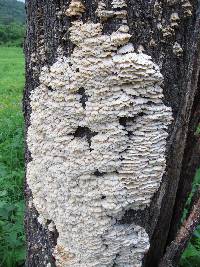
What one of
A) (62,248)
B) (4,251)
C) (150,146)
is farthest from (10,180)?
(150,146)

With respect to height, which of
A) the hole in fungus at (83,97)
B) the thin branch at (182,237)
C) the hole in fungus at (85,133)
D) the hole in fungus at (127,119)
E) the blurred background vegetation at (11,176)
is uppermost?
the hole in fungus at (83,97)

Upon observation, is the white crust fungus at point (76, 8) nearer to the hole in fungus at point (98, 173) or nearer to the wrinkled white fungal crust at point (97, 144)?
the wrinkled white fungal crust at point (97, 144)

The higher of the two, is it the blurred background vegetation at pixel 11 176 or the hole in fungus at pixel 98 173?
the hole in fungus at pixel 98 173

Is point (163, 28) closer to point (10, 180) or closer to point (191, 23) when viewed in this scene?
point (191, 23)

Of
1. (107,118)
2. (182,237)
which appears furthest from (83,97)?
(182,237)

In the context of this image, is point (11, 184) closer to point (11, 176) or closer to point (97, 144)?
point (11, 176)

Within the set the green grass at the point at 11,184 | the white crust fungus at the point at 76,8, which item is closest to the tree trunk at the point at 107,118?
the white crust fungus at the point at 76,8

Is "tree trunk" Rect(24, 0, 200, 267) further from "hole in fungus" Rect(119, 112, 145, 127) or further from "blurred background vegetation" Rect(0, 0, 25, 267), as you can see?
"blurred background vegetation" Rect(0, 0, 25, 267)

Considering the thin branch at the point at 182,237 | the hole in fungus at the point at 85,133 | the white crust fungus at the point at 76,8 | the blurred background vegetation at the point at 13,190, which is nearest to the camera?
the white crust fungus at the point at 76,8
